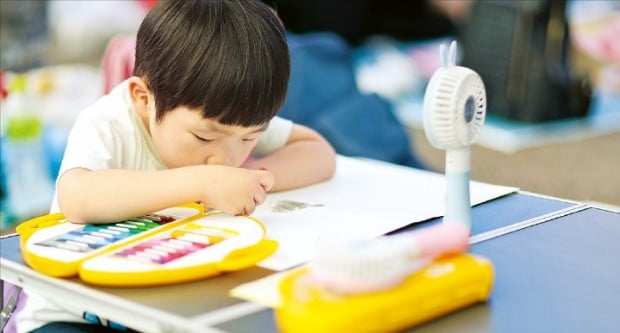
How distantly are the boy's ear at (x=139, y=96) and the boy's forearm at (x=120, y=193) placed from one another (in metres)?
0.13

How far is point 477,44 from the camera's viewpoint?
3.31 m

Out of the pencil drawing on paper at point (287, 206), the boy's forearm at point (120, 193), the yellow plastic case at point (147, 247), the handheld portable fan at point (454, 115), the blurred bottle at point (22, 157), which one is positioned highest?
the handheld portable fan at point (454, 115)

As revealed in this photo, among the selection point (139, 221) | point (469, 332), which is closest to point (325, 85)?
point (139, 221)

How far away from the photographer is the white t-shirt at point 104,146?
3.46 ft

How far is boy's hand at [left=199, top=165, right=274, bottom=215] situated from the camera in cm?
102

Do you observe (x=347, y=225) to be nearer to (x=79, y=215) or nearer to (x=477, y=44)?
(x=79, y=215)

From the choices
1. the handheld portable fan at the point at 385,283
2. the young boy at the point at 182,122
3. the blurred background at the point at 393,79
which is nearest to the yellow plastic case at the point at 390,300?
the handheld portable fan at the point at 385,283

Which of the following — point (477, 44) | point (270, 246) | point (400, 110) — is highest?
point (270, 246)

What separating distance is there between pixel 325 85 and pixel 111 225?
100cm

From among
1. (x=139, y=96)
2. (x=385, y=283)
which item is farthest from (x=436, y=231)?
(x=139, y=96)

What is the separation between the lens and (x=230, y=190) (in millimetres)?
1020

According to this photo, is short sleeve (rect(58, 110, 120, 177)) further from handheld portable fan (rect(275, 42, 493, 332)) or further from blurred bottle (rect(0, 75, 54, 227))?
blurred bottle (rect(0, 75, 54, 227))

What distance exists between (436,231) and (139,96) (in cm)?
49

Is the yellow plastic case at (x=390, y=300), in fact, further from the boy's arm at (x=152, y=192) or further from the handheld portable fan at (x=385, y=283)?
the boy's arm at (x=152, y=192)
